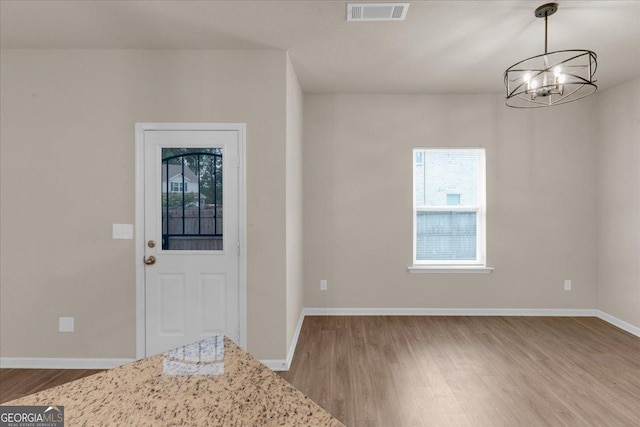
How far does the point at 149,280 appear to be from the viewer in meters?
3.11

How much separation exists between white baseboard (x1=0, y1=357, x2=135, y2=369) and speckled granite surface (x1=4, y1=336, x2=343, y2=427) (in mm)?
2504

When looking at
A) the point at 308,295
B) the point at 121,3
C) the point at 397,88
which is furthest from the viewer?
the point at 308,295

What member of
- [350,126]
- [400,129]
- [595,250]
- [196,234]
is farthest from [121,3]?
[595,250]

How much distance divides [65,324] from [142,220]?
1.16 m

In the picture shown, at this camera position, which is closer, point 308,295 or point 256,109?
point 256,109

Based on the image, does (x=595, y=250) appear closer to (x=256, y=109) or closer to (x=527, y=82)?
(x=527, y=82)

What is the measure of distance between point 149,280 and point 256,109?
180 cm

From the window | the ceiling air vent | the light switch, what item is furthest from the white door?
the window

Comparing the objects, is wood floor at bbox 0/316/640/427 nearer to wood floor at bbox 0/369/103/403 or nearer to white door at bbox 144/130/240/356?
wood floor at bbox 0/369/103/403

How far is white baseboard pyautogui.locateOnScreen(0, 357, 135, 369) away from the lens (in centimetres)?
309

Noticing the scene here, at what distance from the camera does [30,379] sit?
9.47ft

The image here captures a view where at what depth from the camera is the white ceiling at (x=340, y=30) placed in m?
2.42

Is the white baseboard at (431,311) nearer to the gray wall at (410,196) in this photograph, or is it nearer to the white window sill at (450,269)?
the gray wall at (410,196)

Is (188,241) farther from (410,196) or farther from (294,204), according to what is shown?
(410,196)
